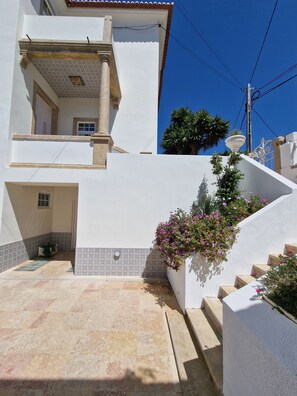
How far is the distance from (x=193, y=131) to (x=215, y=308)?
13508 mm

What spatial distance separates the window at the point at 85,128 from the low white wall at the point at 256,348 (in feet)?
30.3

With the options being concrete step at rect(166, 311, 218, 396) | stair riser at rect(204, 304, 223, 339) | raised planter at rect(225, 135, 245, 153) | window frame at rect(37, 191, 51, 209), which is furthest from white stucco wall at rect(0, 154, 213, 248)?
concrete step at rect(166, 311, 218, 396)

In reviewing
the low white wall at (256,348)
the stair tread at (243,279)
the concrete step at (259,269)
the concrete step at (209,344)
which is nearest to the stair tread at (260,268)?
the concrete step at (259,269)

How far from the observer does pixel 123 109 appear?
30.3 feet

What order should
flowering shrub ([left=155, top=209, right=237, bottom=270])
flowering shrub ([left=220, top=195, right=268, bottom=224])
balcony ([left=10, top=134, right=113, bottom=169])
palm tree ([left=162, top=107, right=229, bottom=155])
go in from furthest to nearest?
palm tree ([left=162, top=107, right=229, bottom=155])
balcony ([left=10, top=134, right=113, bottom=169])
flowering shrub ([left=220, top=195, right=268, bottom=224])
flowering shrub ([left=155, top=209, right=237, bottom=270])

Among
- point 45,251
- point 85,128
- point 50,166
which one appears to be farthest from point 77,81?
point 45,251

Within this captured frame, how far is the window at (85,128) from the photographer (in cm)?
941

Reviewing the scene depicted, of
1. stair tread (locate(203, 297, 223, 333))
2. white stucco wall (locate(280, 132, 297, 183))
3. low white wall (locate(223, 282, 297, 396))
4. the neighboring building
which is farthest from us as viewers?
white stucco wall (locate(280, 132, 297, 183))

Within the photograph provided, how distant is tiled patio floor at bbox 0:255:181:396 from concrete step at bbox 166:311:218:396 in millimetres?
105

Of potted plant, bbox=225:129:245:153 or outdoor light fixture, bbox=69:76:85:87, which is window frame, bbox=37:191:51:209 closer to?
outdoor light fixture, bbox=69:76:85:87

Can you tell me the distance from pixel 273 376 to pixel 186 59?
14.7 meters

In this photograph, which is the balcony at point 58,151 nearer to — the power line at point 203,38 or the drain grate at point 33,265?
the drain grate at point 33,265

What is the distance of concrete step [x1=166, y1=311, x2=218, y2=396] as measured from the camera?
2.31 m

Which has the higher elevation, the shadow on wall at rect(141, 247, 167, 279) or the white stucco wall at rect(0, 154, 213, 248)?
the white stucco wall at rect(0, 154, 213, 248)
